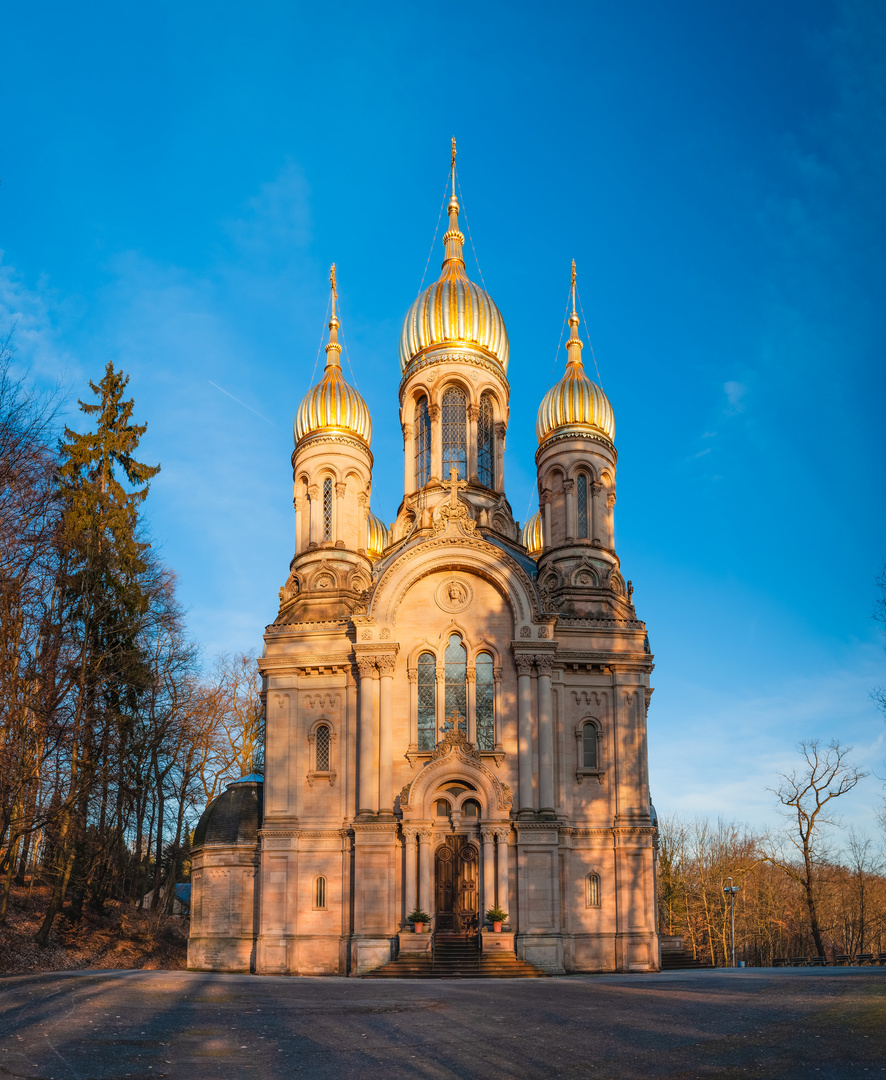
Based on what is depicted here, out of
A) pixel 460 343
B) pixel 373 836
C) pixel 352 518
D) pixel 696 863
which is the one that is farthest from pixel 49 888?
pixel 696 863

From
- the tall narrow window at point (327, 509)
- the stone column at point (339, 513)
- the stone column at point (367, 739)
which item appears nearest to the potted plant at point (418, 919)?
the stone column at point (367, 739)

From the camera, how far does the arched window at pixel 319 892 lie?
31.6 meters

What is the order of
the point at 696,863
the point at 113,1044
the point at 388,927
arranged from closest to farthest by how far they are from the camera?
the point at 113,1044 < the point at 388,927 < the point at 696,863

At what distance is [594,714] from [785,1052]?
68.7 feet

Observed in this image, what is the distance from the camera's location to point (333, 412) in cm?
3984

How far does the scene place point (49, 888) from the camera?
36.0 m

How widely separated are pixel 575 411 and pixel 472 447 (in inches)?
155

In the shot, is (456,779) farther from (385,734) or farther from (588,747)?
(588,747)

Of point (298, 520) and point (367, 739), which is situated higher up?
point (298, 520)

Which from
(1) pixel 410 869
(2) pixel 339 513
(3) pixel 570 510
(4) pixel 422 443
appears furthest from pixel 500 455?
(1) pixel 410 869

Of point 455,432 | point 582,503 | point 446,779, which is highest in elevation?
point 455,432

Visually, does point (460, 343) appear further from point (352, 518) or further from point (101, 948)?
point (101, 948)

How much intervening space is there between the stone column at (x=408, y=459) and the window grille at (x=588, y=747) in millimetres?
11330

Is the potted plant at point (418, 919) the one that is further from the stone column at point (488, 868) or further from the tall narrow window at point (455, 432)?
the tall narrow window at point (455, 432)
